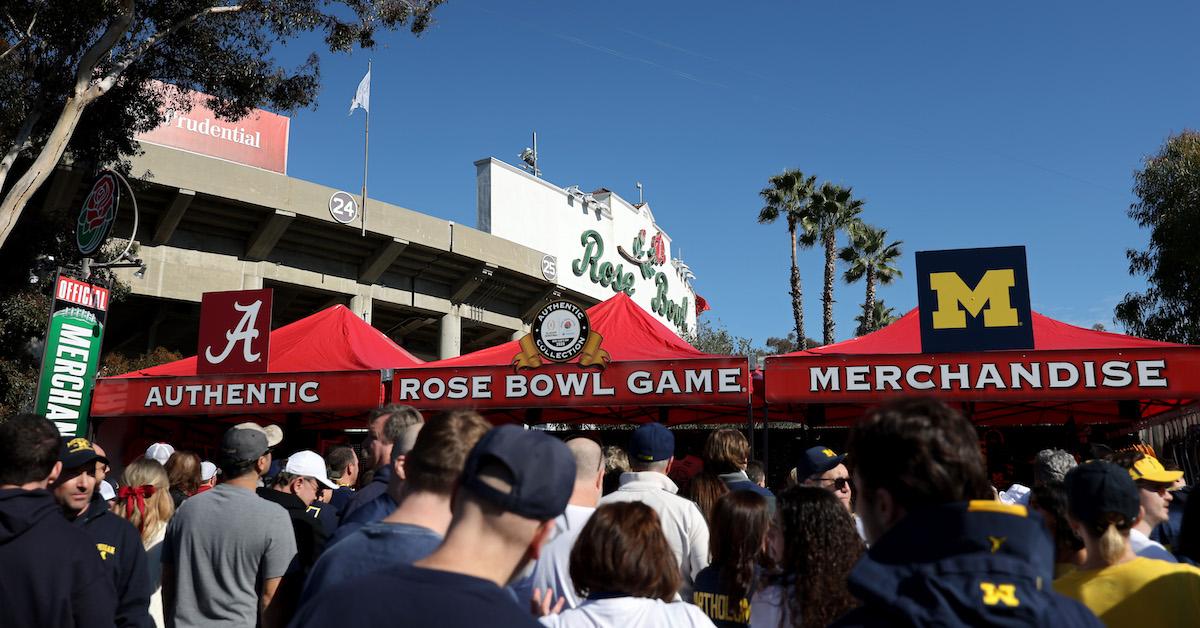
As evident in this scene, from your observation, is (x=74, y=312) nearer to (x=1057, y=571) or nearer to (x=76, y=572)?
(x=76, y=572)

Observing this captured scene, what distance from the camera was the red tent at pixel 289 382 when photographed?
39.3 ft

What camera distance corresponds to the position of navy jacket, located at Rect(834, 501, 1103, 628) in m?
1.44

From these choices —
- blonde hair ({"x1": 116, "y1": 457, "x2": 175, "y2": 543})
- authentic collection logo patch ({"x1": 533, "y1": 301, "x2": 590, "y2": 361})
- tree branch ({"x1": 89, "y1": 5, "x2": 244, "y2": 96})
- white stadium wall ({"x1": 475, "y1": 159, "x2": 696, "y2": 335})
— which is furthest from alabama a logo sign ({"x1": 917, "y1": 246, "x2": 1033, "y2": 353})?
white stadium wall ({"x1": 475, "y1": 159, "x2": 696, "y2": 335})

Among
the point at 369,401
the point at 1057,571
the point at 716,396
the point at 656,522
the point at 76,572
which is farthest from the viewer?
the point at 369,401

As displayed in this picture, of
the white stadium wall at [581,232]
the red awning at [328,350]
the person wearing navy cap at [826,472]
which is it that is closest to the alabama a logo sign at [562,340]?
the red awning at [328,350]

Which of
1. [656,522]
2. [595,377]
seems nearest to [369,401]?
[595,377]

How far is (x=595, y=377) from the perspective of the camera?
11070 millimetres

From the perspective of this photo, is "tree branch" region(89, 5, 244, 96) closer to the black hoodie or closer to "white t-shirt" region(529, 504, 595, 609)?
the black hoodie

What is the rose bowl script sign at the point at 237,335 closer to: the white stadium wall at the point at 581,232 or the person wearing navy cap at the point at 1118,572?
the person wearing navy cap at the point at 1118,572

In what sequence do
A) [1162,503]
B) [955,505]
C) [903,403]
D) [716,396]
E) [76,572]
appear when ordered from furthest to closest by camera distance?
[716,396] < [1162,503] < [76,572] < [903,403] < [955,505]

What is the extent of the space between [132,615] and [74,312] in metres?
11.3

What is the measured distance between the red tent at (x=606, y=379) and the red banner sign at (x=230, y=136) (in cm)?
2051

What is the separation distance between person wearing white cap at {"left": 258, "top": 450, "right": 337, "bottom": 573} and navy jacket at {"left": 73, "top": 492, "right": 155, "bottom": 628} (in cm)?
73

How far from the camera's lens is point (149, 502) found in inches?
195
